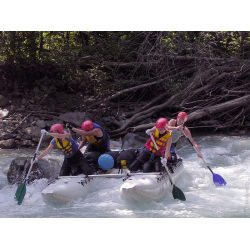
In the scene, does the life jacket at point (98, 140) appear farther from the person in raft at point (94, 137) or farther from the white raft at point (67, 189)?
the white raft at point (67, 189)

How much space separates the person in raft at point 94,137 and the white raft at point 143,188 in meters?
1.24

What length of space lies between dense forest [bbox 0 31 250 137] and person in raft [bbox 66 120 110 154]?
330 centimetres

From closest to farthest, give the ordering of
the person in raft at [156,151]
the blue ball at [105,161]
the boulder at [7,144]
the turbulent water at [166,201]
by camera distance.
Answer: the turbulent water at [166,201] < the person in raft at [156,151] < the blue ball at [105,161] < the boulder at [7,144]

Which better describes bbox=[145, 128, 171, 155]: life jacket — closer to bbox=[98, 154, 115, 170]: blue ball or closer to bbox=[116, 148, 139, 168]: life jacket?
bbox=[116, 148, 139, 168]: life jacket

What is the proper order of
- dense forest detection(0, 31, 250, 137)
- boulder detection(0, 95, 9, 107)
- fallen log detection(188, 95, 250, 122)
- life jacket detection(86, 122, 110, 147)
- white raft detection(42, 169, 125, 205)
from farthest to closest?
boulder detection(0, 95, 9, 107) → dense forest detection(0, 31, 250, 137) → fallen log detection(188, 95, 250, 122) → life jacket detection(86, 122, 110, 147) → white raft detection(42, 169, 125, 205)

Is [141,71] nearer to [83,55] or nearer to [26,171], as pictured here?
[83,55]

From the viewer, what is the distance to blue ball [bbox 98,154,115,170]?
5836mm

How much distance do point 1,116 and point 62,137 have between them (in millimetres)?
6167

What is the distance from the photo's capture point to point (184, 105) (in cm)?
1056

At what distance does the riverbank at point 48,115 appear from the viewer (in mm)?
9688

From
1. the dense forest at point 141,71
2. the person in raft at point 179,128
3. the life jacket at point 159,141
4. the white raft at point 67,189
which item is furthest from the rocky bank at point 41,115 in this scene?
the life jacket at point 159,141

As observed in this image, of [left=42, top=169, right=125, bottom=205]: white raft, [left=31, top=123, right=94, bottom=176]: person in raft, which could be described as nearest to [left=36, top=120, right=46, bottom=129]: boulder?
[left=31, top=123, right=94, bottom=176]: person in raft

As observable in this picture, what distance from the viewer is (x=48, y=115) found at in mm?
10828

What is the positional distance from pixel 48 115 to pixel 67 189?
6261 millimetres
